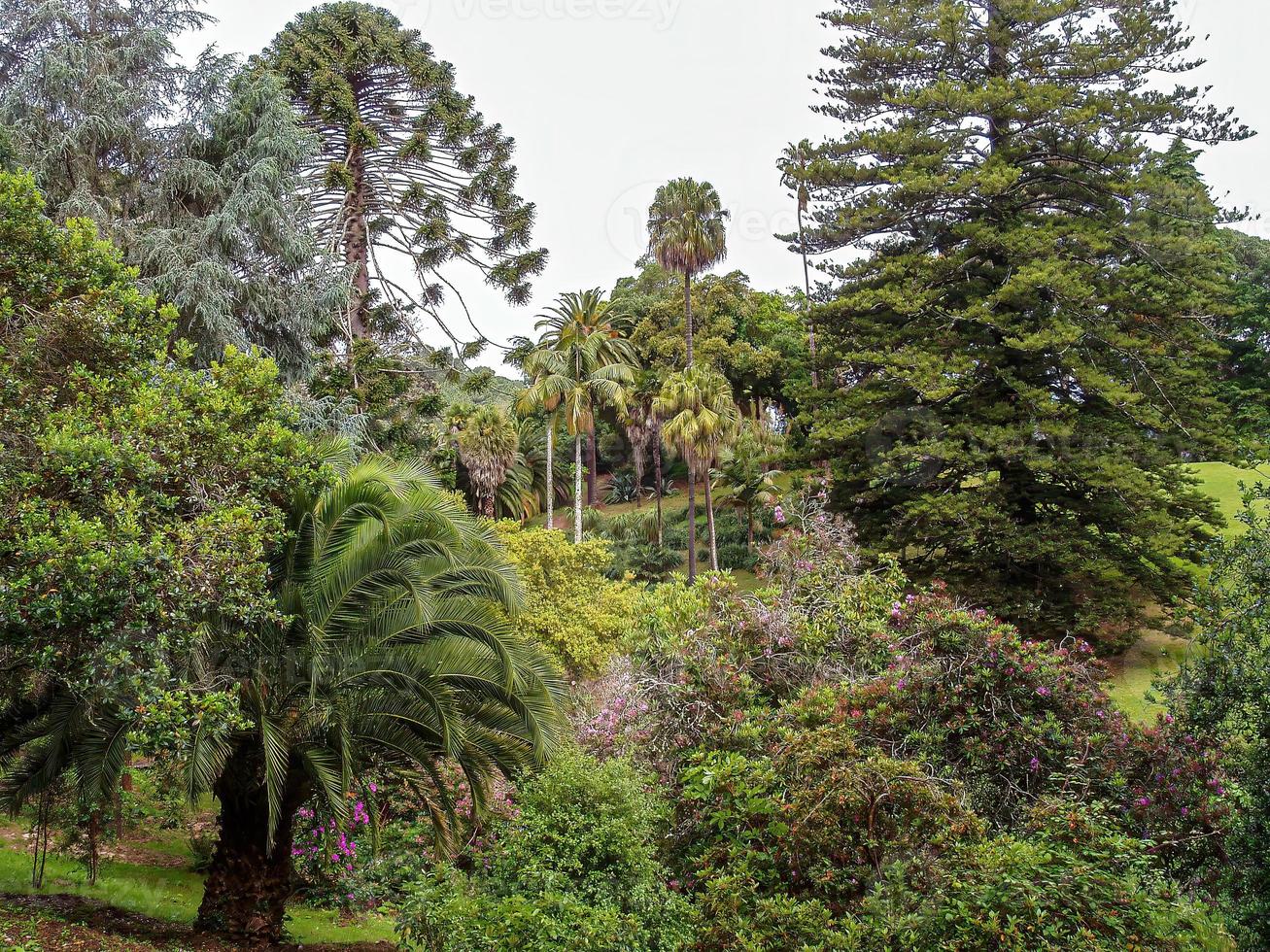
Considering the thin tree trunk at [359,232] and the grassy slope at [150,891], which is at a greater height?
the thin tree trunk at [359,232]

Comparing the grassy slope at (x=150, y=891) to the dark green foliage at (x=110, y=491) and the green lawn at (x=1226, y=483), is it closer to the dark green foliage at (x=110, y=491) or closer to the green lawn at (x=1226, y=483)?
the dark green foliage at (x=110, y=491)

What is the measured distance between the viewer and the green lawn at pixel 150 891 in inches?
462

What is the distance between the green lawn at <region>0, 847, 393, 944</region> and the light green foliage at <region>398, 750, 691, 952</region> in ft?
15.4

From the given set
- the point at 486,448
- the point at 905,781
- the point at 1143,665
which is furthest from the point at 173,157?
the point at 1143,665

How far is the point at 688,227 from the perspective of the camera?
119 ft

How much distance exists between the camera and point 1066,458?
21250mm

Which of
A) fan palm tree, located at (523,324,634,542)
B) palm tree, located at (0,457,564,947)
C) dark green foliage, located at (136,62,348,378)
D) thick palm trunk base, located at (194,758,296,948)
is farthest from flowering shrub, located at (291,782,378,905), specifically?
fan palm tree, located at (523,324,634,542)

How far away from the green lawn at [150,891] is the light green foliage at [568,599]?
8.11 m

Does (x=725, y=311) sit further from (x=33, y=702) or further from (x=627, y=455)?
(x=33, y=702)

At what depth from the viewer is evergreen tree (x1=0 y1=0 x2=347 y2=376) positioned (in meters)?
16.8

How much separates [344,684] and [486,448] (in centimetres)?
2762

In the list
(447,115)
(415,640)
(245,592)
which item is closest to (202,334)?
(447,115)

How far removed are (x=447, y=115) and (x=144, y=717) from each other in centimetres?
1838

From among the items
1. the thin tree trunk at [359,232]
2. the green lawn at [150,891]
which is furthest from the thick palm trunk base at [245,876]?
the thin tree trunk at [359,232]
